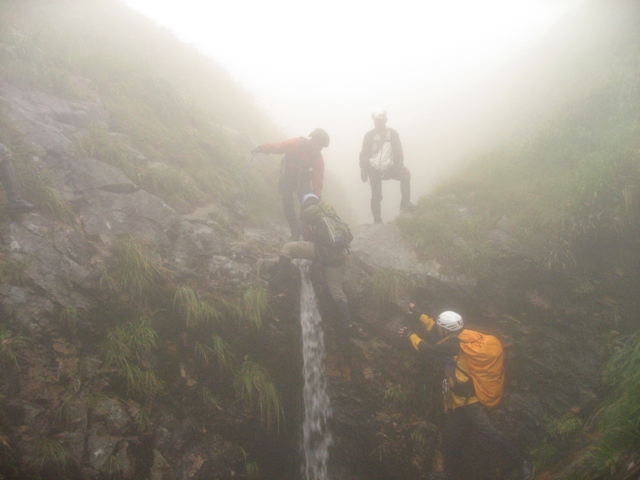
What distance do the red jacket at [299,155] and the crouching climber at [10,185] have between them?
15.8ft

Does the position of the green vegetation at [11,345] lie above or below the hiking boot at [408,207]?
below

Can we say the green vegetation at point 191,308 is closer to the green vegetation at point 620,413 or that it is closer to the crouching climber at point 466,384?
the crouching climber at point 466,384

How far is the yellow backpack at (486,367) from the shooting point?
5.67 meters

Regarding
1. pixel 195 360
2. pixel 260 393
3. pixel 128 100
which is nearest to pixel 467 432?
pixel 260 393

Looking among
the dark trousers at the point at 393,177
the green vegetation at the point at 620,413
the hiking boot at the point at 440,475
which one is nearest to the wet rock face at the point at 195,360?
the hiking boot at the point at 440,475

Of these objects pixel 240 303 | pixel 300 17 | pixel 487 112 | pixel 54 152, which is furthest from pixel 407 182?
pixel 300 17

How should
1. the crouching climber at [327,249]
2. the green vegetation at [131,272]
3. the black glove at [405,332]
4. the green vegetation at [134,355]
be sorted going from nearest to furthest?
the green vegetation at [134,355] < the green vegetation at [131,272] < the black glove at [405,332] < the crouching climber at [327,249]

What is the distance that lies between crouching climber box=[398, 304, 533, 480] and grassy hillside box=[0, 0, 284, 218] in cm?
605

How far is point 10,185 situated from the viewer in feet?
18.0

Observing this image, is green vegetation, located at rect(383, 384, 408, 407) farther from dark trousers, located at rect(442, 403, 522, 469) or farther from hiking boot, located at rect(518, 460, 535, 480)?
hiking boot, located at rect(518, 460, 535, 480)

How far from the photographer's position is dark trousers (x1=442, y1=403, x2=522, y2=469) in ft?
19.0

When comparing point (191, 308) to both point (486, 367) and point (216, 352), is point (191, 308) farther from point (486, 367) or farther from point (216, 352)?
point (486, 367)

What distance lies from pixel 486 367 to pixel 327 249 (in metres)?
3.35

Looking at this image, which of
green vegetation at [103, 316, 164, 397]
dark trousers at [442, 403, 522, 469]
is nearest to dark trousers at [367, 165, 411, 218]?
dark trousers at [442, 403, 522, 469]
